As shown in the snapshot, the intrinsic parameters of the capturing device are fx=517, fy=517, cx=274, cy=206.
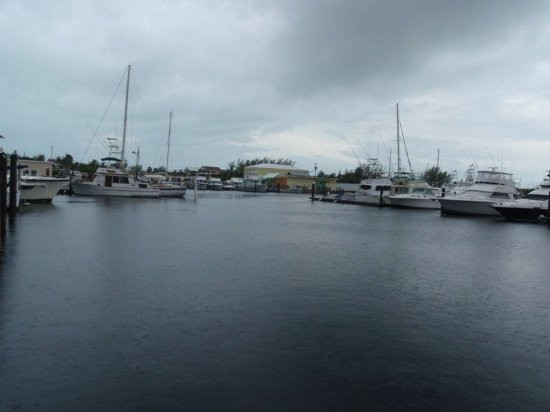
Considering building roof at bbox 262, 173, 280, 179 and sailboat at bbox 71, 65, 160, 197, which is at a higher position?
building roof at bbox 262, 173, 280, 179

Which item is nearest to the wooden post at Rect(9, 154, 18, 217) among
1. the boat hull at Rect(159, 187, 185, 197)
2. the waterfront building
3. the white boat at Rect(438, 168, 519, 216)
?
the boat hull at Rect(159, 187, 185, 197)

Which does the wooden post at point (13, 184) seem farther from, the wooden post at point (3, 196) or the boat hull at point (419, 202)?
the boat hull at point (419, 202)

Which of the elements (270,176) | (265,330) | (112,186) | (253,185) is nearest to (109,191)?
(112,186)

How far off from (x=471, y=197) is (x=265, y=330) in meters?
51.0

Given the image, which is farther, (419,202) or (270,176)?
(270,176)

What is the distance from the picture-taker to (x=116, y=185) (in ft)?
237

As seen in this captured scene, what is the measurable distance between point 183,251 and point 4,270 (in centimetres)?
758

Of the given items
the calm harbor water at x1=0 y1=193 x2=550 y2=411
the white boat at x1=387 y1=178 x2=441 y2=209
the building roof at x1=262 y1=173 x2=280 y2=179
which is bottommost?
the calm harbor water at x1=0 y1=193 x2=550 y2=411

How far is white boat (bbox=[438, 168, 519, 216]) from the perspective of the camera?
56719 millimetres

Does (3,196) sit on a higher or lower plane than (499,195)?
lower

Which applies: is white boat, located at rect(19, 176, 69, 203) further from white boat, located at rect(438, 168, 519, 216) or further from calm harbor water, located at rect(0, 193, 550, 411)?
white boat, located at rect(438, 168, 519, 216)

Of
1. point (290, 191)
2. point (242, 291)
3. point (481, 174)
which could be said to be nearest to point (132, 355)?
point (242, 291)

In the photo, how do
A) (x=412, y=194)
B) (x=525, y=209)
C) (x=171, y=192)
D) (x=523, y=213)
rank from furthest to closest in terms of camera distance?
1. (x=171, y=192)
2. (x=412, y=194)
3. (x=523, y=213)
4. (x=525, y=209)

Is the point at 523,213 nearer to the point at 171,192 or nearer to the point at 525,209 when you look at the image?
the point at 525,209
